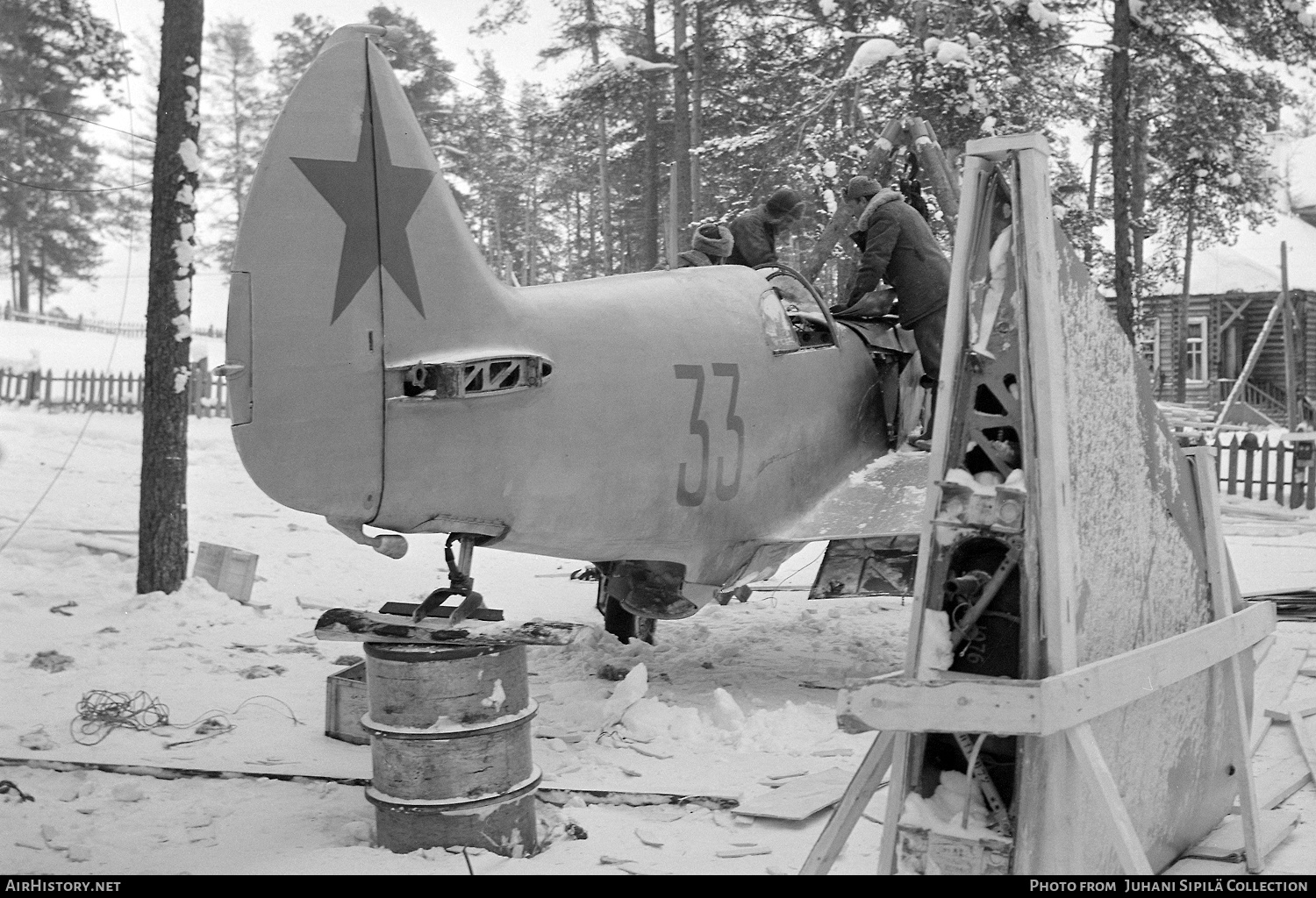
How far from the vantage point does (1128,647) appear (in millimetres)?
3465

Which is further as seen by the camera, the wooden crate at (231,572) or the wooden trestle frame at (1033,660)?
the wooden crate at (231,572)

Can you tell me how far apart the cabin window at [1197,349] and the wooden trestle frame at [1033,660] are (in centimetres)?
3520

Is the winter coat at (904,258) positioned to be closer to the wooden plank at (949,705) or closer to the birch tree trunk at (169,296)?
the wooden plank at (949,705)

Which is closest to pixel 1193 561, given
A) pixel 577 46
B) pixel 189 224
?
pixel 189 224

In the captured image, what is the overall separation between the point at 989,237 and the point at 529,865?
2.68 metres

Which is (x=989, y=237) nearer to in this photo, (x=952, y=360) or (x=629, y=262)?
(x=952, y=360)

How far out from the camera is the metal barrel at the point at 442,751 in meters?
4.06

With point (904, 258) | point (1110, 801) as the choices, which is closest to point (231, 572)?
point (904, 258)

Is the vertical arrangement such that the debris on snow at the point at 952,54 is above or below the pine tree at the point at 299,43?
below

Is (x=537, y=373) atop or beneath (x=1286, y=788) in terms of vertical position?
atop

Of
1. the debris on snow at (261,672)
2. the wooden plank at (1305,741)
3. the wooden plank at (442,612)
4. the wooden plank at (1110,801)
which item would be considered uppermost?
the wooden plank at (442,612)

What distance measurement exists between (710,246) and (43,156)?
113ft

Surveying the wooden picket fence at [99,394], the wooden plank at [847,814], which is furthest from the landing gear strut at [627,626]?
the wooden picket fence at [99,394]

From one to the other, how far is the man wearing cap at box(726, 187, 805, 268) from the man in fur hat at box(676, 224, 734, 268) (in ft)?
0.35
